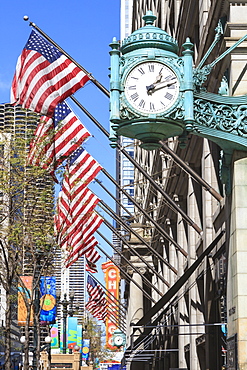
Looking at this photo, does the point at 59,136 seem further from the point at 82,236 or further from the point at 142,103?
the point at 142,103

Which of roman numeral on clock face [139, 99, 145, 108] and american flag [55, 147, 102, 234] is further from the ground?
american flag [55, 147, 102, 234]

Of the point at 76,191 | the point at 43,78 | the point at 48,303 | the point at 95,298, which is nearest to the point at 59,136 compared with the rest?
the point at 43,78

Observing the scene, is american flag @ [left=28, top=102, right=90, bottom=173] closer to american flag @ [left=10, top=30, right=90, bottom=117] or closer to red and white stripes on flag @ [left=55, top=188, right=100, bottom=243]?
american flag @ [left=10, top=30, right=90, bottom=117]

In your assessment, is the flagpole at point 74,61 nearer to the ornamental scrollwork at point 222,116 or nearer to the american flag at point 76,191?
the american flag at point 76,191

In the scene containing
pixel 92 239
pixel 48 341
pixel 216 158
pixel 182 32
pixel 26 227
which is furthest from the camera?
pixel 48 341

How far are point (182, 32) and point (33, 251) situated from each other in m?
12.2

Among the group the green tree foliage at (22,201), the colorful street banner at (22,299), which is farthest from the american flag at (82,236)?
the colorful street banner at (22,299)

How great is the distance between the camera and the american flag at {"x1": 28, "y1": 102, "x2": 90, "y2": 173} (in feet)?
85.5

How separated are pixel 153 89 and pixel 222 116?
132 cm

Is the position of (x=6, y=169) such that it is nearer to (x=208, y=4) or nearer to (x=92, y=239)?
(x=92, y=239)

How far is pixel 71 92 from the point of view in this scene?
78.0 feet

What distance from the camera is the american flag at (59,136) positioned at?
26.1 m

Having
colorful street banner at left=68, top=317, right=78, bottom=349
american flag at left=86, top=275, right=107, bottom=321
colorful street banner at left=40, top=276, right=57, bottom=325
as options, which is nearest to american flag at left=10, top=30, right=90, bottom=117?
colorful street banner at left=40, top=276, right=57, bottom=325

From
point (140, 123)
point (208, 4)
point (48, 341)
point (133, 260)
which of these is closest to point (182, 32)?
point (208, 4)
